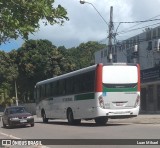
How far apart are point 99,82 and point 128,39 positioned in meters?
27.6

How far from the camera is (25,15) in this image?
367 inches

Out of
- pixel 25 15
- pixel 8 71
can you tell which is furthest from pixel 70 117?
pixel 8 71

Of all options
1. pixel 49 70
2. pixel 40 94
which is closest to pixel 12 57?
pixel 49 70

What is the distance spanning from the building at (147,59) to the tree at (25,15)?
112 feet

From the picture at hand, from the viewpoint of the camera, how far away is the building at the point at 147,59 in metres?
44.5

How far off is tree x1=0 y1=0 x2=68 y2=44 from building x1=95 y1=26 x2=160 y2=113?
34.2 meters

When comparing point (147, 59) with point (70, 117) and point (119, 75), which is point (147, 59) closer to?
point (70, 117)

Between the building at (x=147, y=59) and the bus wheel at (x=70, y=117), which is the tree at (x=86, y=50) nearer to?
the building at (x=147, y=59)

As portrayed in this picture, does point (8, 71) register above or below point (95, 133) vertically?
above

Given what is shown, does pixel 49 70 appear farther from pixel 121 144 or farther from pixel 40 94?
pixel 121 144

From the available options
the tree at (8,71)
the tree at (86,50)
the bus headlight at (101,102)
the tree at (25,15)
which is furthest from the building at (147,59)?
the tree at (86,50)

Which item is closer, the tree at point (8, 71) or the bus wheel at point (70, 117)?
the bus wheel at point (70, 117)

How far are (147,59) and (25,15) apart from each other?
38.2m

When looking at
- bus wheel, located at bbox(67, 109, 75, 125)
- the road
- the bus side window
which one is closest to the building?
the bus side window
